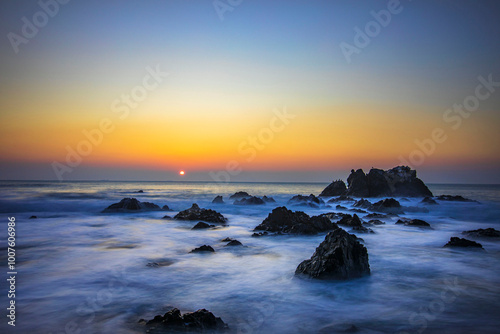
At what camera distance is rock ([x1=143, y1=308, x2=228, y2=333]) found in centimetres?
478

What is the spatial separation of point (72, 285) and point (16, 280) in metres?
1.69

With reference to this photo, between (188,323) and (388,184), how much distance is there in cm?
4468

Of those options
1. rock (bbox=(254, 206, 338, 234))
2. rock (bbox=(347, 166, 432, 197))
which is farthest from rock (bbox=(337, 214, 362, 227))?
rock (bbox=(347, 166, 432, 197))

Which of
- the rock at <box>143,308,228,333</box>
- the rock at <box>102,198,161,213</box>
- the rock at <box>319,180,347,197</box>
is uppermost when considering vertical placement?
the rock at <box>319,180,347,197</box>

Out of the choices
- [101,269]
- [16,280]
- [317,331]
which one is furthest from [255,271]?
[16,280]

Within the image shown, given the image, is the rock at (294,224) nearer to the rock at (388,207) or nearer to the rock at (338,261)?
the rock at (338,261)

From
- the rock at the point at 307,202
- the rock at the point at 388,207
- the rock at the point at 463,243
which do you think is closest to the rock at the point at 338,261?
the rock at the point at 463,243

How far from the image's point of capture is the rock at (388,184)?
43.2 m

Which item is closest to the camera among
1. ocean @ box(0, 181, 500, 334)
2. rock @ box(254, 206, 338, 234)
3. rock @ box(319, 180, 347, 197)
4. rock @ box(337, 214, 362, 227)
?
ocean @ box(0, 181, 500, 334)

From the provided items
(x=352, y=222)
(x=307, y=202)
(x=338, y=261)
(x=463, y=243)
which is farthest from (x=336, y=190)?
(x=338, y=261)

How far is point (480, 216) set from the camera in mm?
25422

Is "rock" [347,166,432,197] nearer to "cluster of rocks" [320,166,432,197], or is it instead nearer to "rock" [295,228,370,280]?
"cluster of rocks" [320,166,432,197]

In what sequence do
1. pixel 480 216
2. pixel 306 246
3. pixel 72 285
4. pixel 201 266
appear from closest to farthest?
pixel 72 285, pixel 201 266, pixel 306 246, pixel 480 216

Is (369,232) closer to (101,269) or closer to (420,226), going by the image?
(420,226)
